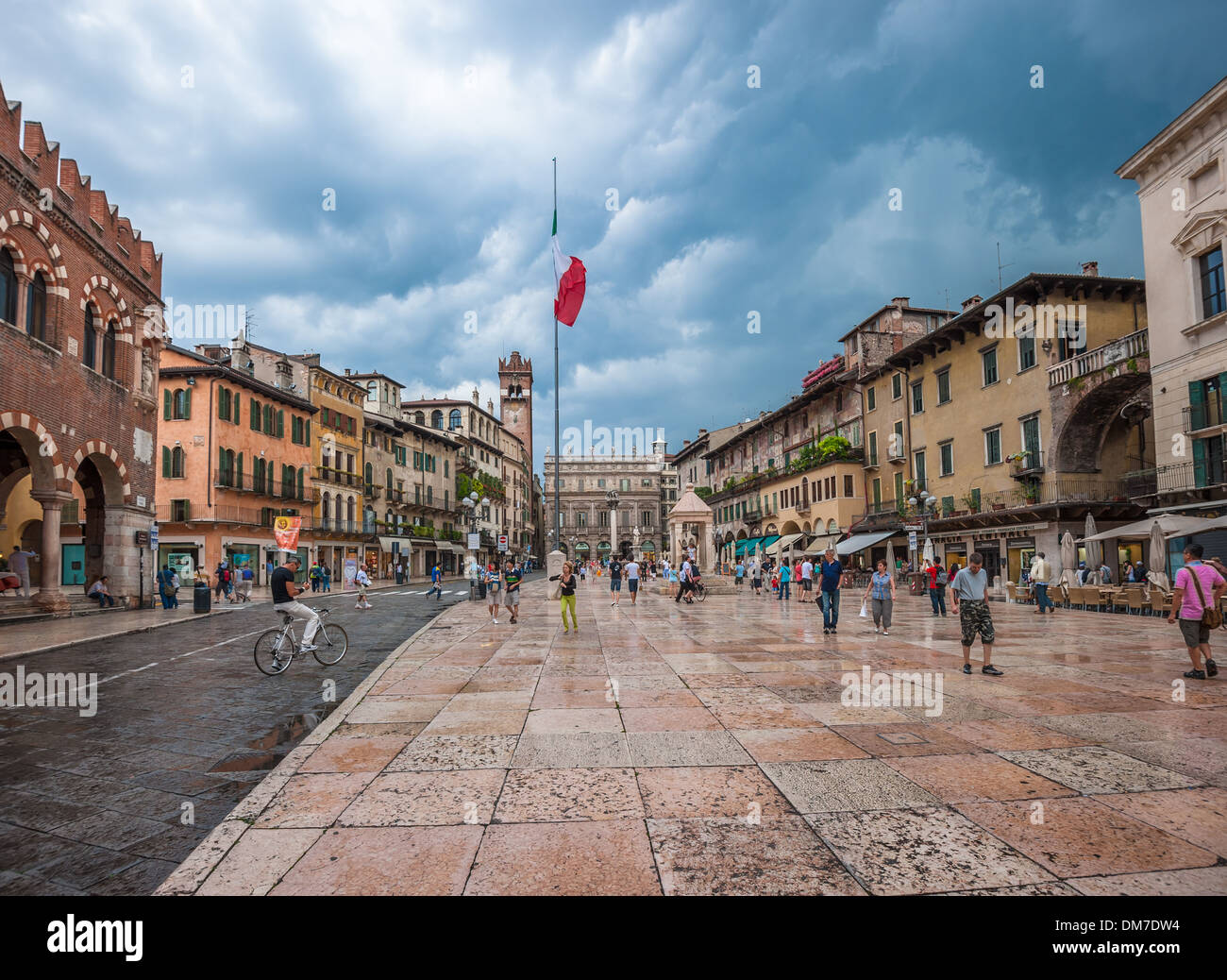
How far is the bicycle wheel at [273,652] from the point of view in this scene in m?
10.1

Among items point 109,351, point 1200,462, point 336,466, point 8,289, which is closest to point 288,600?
point 8,289

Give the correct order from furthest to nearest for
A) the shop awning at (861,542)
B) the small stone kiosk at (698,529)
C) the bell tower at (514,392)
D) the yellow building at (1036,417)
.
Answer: the bell tower at (514,392)
the shop awning at (861,542)
the small stone kiosk at (698,529)
the yellow building at (1036,417)

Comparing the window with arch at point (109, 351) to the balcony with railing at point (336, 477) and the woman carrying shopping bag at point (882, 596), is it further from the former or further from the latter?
the balcony with railing at point (336, 477)

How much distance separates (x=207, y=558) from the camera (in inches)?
1446

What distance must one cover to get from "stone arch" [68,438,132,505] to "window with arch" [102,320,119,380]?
227cm

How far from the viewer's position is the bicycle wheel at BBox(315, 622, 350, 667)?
10930mm

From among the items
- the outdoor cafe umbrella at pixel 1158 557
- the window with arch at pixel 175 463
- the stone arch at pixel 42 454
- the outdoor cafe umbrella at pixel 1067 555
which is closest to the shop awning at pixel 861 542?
the outdoor cafe umbrella at pixel 1067 555

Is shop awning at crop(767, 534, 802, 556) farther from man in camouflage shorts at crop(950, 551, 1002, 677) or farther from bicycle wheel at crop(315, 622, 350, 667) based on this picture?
bicycle wheel at crop(315, 622, 350, 667)

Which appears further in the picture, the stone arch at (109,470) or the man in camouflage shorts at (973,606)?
the stone arch at (109,470)

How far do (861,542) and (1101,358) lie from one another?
546 inches

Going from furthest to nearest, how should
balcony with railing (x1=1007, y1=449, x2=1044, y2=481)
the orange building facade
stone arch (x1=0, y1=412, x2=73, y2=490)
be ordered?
the orange building facade < balcony with railing (x1=1007, y1=449, x2=1044, y2=481) < stone arch (x1=0, y1=412, x2=73, y2=490)

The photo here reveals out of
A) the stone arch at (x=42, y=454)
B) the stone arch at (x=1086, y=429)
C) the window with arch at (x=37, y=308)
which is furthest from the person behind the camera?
the stone arch at (x=1086, y=429)

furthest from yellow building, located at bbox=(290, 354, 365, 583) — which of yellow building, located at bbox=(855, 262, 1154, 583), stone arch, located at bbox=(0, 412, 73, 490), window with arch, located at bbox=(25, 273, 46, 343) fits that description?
yellow building, located at bbox=(855, 262, 1154, 583)

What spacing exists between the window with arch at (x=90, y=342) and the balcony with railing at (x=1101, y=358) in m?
30.2
